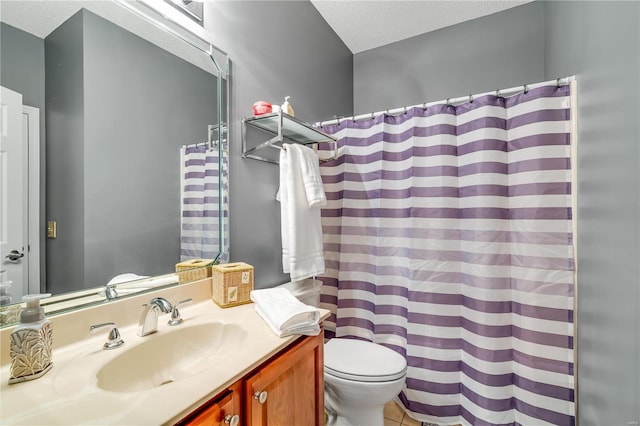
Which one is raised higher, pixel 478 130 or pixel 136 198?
pixel 478 130

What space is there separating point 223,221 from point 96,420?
85 cm

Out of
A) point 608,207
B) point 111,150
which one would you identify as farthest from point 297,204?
point 608,207

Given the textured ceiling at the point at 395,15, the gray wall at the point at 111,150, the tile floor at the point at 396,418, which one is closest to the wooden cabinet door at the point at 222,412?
the gray wall at the point at 111,150

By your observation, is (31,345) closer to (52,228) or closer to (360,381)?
(52,228)

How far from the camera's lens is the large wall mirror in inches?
28.0

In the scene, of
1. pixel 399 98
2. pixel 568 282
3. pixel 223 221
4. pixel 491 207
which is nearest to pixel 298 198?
pixel 223 221

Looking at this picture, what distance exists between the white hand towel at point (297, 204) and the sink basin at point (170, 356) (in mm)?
513

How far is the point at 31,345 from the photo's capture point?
62 cm

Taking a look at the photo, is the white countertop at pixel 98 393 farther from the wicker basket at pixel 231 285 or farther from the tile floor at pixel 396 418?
the tile floor at pixel 396 418

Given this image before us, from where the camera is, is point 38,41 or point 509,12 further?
point 509,12

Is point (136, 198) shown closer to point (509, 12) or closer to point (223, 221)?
point (223, 221)

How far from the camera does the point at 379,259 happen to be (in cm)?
174

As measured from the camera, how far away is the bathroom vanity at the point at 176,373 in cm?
54

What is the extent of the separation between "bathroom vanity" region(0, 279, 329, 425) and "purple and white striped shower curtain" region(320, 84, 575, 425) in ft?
2.77
